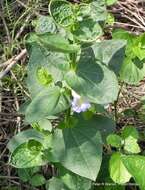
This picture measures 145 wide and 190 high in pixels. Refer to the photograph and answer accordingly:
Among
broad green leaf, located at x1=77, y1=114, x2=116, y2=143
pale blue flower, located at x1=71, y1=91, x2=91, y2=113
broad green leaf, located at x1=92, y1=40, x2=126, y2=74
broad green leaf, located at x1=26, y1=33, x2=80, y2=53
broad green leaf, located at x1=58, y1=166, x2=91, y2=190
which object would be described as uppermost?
broad green leaf, located at x1=26, y1=33, x2=80, y2=53

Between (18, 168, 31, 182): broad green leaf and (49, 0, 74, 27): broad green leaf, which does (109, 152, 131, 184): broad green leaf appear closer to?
(18, 168, 31, 182): broad green leaf

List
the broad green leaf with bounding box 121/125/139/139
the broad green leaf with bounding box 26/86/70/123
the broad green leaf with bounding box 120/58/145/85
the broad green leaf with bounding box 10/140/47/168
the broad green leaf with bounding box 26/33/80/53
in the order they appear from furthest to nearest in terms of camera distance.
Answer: the broad green leaf with bounding box 120/58/145/85
the broad green leaf with bounding box 121/125/139/139
the broad green leaf with bounding box 10/140/47/168
the broad green leaf with bounding box 26/86/70/123
the broad green leaf with bounding box 26/33/80/53

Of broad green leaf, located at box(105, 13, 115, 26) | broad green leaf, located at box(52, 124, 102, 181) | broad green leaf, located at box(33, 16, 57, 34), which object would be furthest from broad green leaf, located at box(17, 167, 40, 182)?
broad green leaf, located at box(105, 13, 115, 26)

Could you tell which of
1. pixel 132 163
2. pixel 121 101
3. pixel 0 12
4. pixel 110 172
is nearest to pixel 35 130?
pixel 110 172

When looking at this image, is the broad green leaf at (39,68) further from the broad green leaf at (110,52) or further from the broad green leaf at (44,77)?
the broad green leaf at (110,52)

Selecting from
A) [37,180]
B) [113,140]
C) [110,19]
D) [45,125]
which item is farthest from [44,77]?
[110,19]

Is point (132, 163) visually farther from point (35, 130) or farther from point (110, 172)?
point (35, 130)
